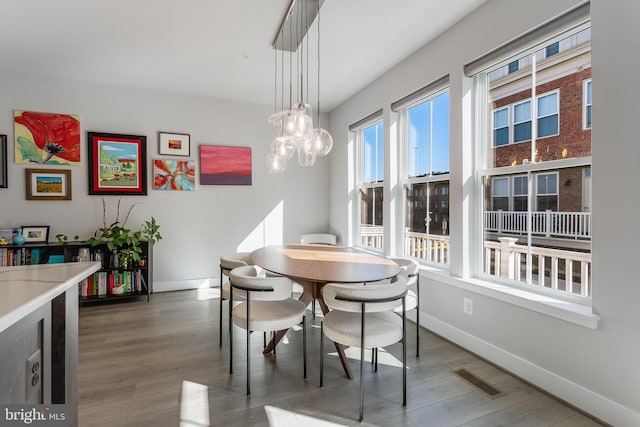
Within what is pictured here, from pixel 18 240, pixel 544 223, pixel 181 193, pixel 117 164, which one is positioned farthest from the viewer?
pixel 181 193

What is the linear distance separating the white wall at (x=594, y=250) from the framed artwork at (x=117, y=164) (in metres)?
3.81

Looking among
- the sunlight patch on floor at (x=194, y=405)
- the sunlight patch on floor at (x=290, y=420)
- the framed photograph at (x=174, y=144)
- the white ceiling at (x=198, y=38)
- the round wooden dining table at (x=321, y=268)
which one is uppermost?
the white ceiling at (x=198, y=38)

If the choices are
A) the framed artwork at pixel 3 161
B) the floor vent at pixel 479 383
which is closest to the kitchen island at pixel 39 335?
the floor vent at pixel 479 383

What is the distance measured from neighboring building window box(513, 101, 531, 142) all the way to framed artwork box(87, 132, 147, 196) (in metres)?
4.23

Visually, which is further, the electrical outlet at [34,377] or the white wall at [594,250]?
the white wall at [594,250]

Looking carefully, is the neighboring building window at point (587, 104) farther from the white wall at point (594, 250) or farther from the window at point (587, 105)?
the white wall at point (594, 250)

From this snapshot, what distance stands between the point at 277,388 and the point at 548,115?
263 centimetres

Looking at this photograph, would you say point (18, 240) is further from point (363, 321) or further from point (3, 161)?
point (363, 321)

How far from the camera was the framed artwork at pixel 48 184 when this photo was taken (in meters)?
→ 3.71

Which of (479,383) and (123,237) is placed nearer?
(479,383)

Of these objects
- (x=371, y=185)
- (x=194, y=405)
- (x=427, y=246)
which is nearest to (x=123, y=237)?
(x=194, y=405)

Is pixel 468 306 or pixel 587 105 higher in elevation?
pixel 587 105

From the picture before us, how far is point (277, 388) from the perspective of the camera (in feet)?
6.76

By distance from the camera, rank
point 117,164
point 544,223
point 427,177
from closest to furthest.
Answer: point 544,223, point 427,177, point 117,164
